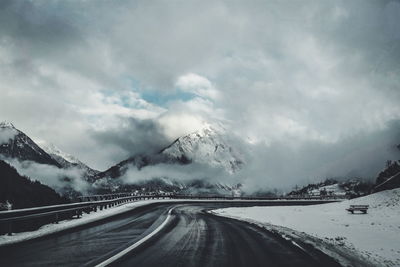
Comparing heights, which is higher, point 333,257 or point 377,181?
point 377,181

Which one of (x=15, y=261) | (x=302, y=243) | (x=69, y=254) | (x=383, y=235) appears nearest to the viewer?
(x=15, y=261)

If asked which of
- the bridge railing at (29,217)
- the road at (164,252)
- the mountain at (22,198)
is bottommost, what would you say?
the road at (164,252)

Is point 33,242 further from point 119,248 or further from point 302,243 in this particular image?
point 302,243

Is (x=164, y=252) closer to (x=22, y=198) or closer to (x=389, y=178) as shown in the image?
(x=22, y=198)

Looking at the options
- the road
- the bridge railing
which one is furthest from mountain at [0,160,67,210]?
the road

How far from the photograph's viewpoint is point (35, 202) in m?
21.8

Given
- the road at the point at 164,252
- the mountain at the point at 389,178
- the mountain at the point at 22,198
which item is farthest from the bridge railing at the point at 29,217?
the mountain at the point at 389,178

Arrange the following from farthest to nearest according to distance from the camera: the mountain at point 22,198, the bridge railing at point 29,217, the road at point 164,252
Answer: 1. the mountain at point 22,198
2. the bridge railing at point 29,217
3. the road at point 164,252

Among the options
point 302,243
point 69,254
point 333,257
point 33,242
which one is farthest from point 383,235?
point 33,242

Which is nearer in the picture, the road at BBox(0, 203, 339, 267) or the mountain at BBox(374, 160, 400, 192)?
the road at BBox(0, 203, 339, 267)

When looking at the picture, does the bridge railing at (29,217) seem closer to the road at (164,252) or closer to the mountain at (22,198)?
the road at (164,252)

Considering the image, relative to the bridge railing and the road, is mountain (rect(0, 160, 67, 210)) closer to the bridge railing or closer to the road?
the bridge railing

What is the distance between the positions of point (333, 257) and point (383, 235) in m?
6.76

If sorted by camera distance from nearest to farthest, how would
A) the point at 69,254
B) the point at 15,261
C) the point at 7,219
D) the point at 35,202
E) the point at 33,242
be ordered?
the point at 15,261, the point at 69,254, the point at 33,242, the point at 7,219, the point at 35,202
